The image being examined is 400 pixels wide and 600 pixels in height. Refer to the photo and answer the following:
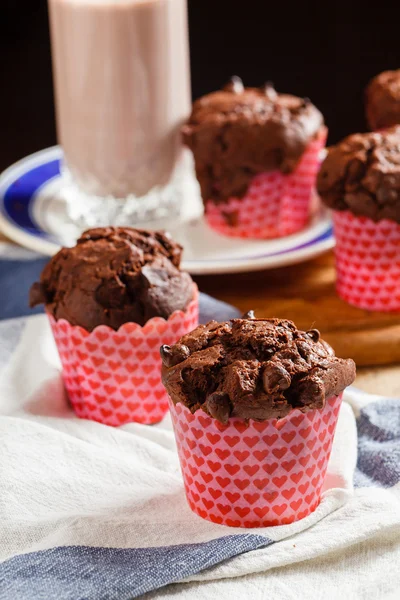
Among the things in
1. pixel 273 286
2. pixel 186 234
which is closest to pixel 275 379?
pixel 273 286

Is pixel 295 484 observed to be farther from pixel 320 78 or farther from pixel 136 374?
pixel 320 78

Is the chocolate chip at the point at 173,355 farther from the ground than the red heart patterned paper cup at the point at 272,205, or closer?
farther from the ground

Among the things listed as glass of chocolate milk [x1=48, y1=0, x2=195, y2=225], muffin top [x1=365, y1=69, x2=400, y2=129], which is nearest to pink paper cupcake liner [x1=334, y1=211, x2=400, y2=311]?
muffin top [x1=365, y1=69, x2=400, y2=129]

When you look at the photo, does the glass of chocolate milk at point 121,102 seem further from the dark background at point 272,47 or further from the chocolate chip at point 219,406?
the chocolate chip at point 219,406

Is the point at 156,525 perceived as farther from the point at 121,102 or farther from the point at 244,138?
the point at 121,102

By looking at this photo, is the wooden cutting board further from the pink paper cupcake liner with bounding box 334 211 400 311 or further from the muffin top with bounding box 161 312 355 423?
the muffin top with bounding box 161 312 355 423

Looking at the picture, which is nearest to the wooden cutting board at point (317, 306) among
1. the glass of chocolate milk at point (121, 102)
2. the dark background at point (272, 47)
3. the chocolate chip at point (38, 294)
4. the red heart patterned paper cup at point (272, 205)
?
the red heart patterned paper cup at point (272, 205)

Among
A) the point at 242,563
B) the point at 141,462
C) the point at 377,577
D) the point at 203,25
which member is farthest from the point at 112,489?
the point at 203,25
